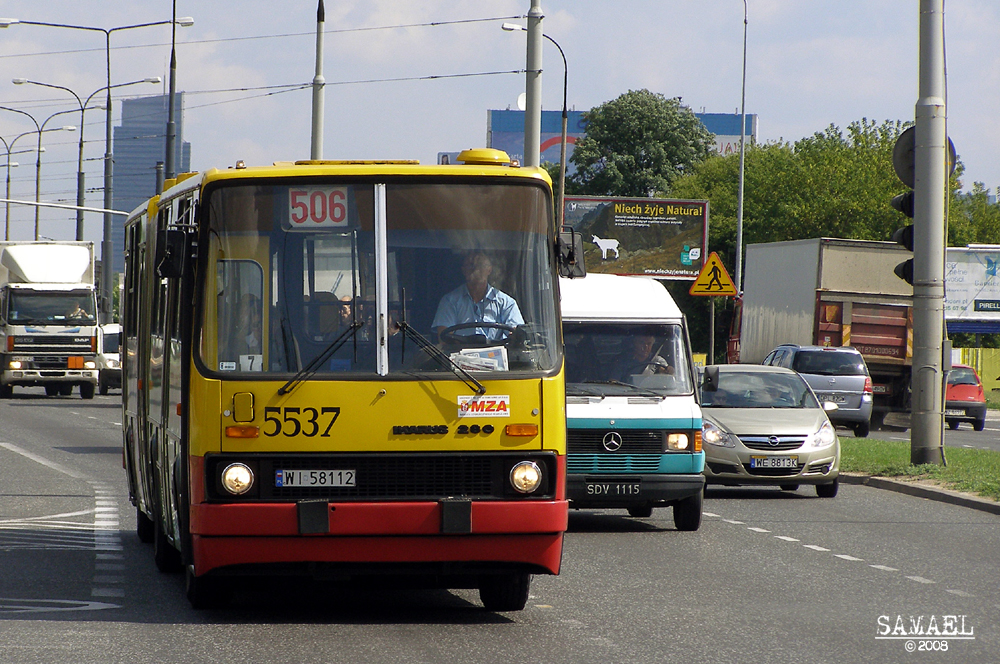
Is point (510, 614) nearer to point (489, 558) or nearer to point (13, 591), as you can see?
point (489, 558)

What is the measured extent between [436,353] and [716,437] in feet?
30.3

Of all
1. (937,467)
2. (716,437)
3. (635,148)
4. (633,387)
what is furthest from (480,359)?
(635,148)

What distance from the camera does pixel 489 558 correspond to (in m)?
8.48

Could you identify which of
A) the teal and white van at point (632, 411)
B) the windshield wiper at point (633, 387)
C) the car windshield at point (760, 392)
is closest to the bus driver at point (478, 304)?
the teal and white van at point (632, 411)

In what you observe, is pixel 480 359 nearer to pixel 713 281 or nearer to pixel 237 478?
pixel 237 478

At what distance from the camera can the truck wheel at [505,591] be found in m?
9.01

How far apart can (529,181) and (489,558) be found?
1987 mm

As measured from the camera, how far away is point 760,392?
19.0m

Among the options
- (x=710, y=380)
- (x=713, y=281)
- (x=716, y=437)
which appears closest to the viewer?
(x=710, y=380)

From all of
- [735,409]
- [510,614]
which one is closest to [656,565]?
[510,614]

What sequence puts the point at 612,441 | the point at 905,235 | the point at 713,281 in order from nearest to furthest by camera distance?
the point at 612,441, the point at 905,235, the point at 713,281

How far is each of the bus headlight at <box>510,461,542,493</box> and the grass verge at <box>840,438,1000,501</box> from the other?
919 cm

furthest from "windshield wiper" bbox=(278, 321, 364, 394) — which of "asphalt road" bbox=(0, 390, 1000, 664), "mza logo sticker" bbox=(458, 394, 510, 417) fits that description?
"asphalt road" bbox=(0, 390, 1000, 664)

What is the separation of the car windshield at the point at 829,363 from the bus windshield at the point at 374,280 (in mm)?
24140
